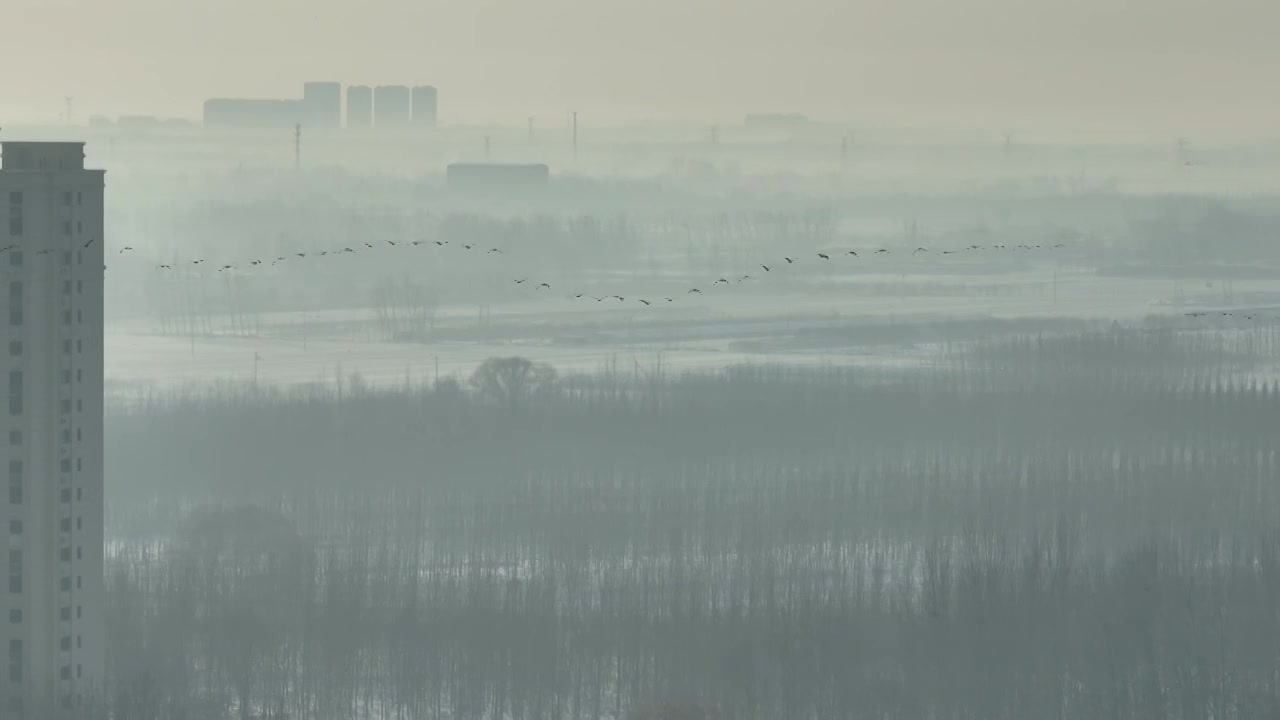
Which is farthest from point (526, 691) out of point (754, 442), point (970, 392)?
point (970, 392)

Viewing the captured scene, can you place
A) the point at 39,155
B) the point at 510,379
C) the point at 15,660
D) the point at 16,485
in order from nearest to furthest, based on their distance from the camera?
the point at 15,660 → the point at 16,485 → the point at 39,155 → the point at 510,379

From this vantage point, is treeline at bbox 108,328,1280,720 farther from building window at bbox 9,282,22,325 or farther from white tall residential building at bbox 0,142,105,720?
building window at bbox 9,282,22,325

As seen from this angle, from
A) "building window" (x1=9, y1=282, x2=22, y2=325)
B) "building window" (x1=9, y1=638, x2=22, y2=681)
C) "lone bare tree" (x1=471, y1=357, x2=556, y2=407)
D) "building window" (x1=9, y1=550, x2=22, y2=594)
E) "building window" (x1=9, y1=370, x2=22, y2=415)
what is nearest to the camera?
"building window" (x1=9, y1=638, x2=22, y2=681)

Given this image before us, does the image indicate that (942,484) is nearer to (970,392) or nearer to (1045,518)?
(1045,518)

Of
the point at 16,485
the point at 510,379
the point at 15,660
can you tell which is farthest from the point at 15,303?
the point at 510,379

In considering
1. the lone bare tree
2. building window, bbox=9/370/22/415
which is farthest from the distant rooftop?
the lone bare tree

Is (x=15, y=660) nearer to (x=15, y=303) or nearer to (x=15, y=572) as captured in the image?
(x=15, y=572)

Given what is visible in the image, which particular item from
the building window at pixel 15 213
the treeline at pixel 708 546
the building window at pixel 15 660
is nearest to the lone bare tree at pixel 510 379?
the treeline at pixel 708 546
